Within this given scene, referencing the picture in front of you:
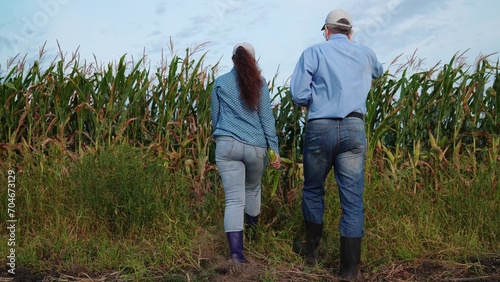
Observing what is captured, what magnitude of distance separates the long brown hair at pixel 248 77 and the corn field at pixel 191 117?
69.1 inches

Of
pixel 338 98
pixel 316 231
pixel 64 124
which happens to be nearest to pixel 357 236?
pixel 316 231

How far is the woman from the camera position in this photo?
4680 millimetres

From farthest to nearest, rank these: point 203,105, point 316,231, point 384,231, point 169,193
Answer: point 203,105 → point 169,193 → point 384,231 → point 316,231

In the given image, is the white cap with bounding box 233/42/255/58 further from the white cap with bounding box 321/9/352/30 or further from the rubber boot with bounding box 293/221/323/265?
the rubber boot with bounding box 293/221/323/265

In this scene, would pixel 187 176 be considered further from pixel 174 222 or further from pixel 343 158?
pixel 343 158

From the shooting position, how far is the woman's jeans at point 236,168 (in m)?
4.67

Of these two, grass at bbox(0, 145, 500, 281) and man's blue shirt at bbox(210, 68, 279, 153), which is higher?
man's blue shirt at bbox(210, 68, 279, 153)

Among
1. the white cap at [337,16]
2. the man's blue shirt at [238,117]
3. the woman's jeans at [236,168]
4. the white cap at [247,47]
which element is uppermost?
the white cap at [337,16]

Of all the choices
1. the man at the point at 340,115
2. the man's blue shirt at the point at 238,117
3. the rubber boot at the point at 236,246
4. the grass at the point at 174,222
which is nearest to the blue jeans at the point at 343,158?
the man at the point at 340,115

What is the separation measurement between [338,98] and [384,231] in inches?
54.9

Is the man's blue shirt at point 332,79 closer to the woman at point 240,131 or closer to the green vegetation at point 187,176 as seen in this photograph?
the woman at point 240,131

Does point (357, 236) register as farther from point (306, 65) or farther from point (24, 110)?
point (24, 110)

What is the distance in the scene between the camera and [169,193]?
558 centimetres

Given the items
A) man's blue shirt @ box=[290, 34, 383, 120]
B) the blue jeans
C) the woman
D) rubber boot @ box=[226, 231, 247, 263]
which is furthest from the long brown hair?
rubber boot @ box=[226, 231, 247, 263]
